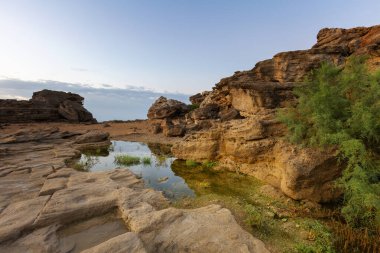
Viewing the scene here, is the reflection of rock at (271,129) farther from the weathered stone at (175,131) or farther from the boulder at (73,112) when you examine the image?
the boulder at (73,112)

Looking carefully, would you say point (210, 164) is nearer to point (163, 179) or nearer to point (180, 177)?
point (180, 177)

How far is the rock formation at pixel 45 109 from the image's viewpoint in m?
39.8

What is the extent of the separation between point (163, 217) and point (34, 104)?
42639 mm

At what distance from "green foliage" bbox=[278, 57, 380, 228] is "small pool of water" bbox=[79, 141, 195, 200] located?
20.7ft

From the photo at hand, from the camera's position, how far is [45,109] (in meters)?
42.5

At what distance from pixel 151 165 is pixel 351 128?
12040 mm

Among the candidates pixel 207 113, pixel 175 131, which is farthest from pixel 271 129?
pixel 207 113

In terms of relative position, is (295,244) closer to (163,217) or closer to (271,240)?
(271,240)

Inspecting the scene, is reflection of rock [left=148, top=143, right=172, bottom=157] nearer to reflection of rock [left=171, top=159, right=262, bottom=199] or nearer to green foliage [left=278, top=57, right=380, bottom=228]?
reflection of rock [left=171, top=159, right=262, bottom=199]

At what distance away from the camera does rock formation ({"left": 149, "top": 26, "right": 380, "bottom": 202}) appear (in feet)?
38.5

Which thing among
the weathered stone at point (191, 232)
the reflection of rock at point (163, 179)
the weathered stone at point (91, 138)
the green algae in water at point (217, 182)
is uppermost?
the weathered stone at point (91, 138)

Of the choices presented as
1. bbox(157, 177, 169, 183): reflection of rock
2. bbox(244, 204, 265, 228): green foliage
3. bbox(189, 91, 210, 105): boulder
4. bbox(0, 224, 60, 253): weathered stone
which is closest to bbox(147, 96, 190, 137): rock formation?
bbox(189, 91, 210, 105): boulder

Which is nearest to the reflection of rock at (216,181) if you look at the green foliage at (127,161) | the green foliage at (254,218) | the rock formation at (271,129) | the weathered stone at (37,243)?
the rock formation at (271,129)

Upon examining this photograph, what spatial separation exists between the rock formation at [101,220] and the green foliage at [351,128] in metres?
4.97
